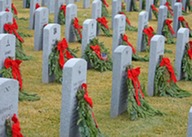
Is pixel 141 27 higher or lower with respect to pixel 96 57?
higher

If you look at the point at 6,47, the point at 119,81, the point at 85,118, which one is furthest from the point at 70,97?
the point at 6,47

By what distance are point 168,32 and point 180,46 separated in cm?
383

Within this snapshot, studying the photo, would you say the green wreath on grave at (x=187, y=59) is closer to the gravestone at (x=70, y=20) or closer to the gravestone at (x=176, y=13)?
the gravestone at (x=70, y=20)

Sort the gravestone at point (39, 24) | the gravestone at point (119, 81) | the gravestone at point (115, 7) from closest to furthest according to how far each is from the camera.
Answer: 1. the gravestone at point (119, 81)
2. the gravestone at point (39, 24)
3. the gravestone at point (115, 7)

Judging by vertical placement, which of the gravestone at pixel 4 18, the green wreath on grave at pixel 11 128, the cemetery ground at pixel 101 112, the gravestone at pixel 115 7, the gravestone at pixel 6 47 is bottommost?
the cemetery ground at pixel 101 112

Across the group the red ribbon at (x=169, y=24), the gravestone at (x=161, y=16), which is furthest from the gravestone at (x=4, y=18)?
the red ribbon at (x=169, y=24)

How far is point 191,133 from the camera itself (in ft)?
16.0

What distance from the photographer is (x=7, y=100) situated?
5.36 m

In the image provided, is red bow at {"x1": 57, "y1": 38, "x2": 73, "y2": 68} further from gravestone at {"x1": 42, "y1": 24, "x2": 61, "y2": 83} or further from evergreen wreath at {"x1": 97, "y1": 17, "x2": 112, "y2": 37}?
evergreen wreath at {"x1": 97, "y1": 17, "x2": 112, "y2": 37}

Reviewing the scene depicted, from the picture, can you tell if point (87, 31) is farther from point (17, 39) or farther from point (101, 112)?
point (101, 112)

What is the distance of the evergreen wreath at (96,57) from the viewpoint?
979cm

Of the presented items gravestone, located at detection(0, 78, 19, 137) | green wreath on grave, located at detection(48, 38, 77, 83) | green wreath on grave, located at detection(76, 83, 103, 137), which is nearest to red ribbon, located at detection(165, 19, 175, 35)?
green wreath on grave, located at detection(48, 38, 77, 83)

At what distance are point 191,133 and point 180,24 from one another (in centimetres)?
909

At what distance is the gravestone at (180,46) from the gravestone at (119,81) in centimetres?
190
